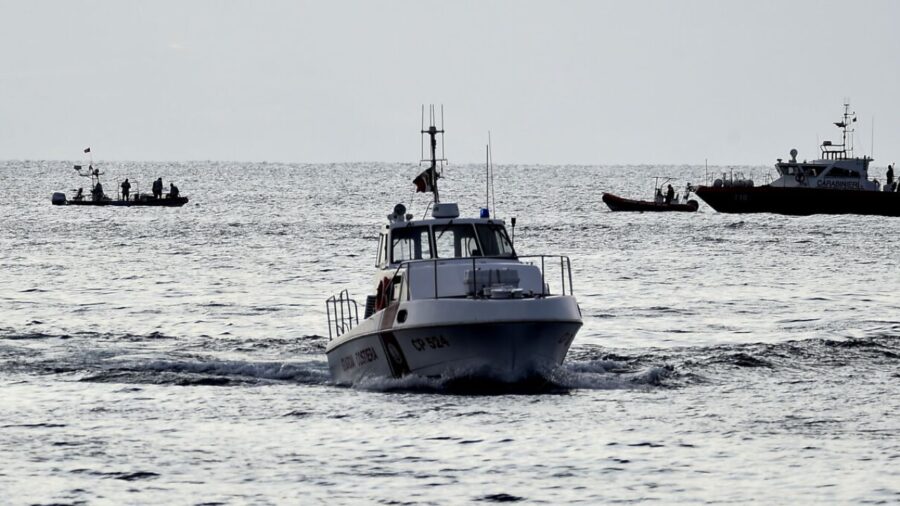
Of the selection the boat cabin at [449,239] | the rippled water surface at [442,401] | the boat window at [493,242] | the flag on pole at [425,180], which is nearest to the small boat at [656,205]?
the rippled water surface at [442,401]

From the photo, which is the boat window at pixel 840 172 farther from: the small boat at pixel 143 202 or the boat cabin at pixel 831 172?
the small boat at pixel 143 202

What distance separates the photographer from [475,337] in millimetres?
22109

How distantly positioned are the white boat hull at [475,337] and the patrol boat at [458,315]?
0.05 feet

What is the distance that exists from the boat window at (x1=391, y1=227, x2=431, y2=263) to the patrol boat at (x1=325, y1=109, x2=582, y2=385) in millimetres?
17

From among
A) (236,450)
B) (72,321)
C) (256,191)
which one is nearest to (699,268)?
(72,321)

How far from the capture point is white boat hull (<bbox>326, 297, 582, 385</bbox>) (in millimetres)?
22031

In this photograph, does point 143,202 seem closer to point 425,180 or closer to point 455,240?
point 425,180

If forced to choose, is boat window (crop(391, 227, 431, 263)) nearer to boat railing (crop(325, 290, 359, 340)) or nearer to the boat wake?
boat railing (crop(325, 290, 359, 340))

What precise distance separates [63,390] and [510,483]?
10103 mm

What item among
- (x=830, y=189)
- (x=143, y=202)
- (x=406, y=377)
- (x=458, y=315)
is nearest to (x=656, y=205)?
(x=830, y=189)

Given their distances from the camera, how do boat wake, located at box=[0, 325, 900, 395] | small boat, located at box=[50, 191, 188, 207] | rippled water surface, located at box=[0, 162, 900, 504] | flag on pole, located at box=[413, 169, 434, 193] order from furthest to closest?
1. small boat, located at box=[50, 191, 188, 207]
2. flag on pole, located at box=[413, 169, 434, 193]
3. boat wake, located at box=[0, 325, 900, 395]
4. rippled water surface, located at box=[0, 162, 900, 504]

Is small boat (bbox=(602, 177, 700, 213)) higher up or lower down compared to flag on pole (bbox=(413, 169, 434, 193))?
lower down

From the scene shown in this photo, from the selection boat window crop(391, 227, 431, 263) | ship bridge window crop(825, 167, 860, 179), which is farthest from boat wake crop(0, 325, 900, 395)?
ship bridge window crop(825, 167, 860, 179)

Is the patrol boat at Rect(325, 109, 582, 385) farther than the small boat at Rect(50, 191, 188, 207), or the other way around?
the small boat at Rect(50, 191, 188, 207)
